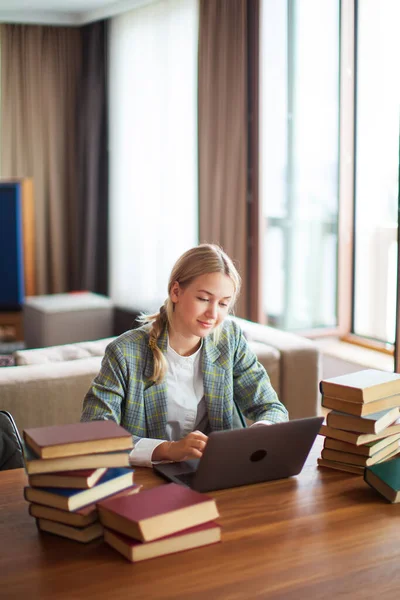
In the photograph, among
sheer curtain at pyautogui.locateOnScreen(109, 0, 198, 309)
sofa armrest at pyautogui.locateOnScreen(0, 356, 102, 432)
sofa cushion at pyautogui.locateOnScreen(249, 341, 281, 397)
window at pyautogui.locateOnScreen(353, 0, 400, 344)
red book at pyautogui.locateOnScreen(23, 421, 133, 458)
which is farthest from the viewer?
sheer curtain at pyautogui.locateOnScreen(109, 0, 198, 309)

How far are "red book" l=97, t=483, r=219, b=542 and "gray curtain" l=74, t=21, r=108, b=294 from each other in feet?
17.4

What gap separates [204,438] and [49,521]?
17.0 inches

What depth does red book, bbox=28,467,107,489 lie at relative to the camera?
135 cm

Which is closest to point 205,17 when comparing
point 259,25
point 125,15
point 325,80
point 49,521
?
point 259,25

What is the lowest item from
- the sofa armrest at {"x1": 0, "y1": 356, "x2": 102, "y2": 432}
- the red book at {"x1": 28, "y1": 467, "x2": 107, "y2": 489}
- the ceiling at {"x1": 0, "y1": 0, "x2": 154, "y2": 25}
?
the sofa armrest at {"x1": 0, "y1": 356, "x2": 102, "y2": 432}

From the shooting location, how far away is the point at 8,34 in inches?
245

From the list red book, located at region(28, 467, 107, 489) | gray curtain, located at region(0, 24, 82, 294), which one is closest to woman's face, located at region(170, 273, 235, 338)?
red book, located at region(28, 467, 107, 489)

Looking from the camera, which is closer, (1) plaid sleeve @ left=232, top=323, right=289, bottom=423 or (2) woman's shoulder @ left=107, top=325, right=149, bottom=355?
(2) woman's shoulder @ left=107, top=325, right=149, bottom=355

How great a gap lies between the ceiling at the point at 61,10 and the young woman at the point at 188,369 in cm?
405

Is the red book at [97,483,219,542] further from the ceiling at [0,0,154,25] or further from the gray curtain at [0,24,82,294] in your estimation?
the gray curtain at [0,24,82,294]

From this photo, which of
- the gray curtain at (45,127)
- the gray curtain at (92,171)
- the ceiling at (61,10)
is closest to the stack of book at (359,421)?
the ceiling at (61,10)

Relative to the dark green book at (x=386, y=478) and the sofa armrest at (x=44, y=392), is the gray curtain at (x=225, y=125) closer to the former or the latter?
the sofa armrest at (x=44, y=392)

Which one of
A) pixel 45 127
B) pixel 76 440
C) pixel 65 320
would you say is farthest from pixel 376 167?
pixel 76 440

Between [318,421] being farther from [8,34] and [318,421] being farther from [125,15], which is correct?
[8,34]
